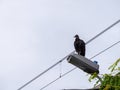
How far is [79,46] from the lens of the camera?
36.8ft

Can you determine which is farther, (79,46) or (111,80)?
(79,46)

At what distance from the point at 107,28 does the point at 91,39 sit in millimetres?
751

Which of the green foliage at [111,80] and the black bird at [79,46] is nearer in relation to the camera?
the green foliage at [111,80]

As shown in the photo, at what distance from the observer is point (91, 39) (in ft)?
26.2

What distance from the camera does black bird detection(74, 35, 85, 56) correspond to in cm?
1048

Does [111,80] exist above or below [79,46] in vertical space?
below

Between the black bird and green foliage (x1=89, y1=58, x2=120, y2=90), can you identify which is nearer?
green foliage (x1=89, y1=58, x2=120, y2=90)

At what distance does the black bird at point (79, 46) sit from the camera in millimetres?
10484

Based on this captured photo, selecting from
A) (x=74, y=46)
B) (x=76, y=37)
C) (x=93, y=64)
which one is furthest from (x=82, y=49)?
(x=93, y=64)

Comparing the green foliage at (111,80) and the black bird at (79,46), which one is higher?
the black bird at (79,46)

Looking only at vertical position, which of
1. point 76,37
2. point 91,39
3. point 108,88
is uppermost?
point 76,37

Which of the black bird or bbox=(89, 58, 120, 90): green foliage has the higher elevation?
the black bird

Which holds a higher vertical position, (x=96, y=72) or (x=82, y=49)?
(x=82, y=49)

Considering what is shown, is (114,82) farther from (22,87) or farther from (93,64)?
(22,87)
